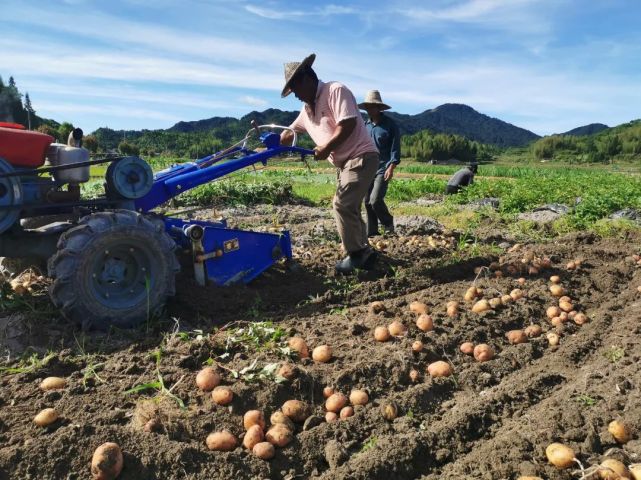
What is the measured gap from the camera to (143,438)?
234 cm

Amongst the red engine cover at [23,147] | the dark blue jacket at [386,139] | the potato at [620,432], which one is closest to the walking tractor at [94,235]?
the red engine cover at [23,147]

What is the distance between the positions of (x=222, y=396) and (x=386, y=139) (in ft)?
16.1

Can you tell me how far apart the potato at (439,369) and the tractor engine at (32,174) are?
8.69ft

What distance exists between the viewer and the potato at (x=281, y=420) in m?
2.50

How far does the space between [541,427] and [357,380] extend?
91 centimetres

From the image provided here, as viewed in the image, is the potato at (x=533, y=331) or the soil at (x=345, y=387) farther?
the potato at (x=533, y=331)

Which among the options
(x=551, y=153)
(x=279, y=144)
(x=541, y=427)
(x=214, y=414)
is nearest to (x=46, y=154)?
(x=279, y=144)

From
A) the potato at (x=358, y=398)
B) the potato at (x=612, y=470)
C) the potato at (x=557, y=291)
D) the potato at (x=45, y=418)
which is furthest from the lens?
the potato at (x=557, y=291)

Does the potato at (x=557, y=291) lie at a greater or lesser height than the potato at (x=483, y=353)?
greater

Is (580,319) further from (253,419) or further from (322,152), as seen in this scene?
(253,419)

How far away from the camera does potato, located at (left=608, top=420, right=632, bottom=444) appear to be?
2385mm

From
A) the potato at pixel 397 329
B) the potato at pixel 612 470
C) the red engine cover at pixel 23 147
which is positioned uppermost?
the red engine cover at pixel 23 147

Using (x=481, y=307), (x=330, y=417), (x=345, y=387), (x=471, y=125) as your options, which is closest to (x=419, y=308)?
(x=481, y=307)

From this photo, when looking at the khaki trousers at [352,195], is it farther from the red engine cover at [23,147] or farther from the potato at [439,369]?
the red engine cover at [23,147]
